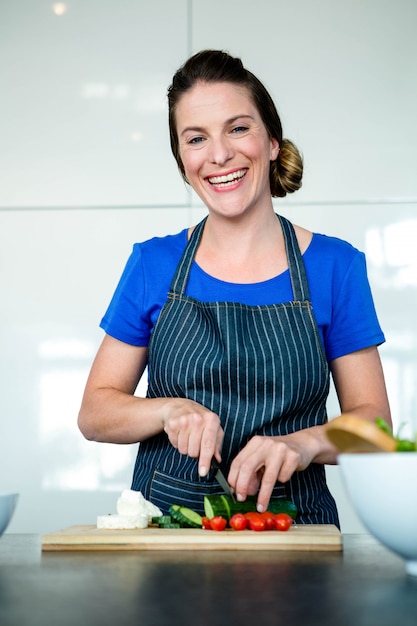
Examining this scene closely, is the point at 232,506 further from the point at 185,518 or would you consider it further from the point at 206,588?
the point at 206,588

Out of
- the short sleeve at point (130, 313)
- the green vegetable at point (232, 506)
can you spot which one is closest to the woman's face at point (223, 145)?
the short sleeve at point (130, 313)

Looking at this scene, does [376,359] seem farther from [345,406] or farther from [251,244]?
[251,244]

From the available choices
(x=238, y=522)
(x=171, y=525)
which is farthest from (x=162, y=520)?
(x=238, y=522)

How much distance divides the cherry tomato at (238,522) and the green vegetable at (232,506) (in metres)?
0.06

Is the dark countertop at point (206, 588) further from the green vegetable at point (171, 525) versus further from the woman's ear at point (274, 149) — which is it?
the woman's ear at point (274, 149)

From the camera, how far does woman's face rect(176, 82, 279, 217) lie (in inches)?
71.4

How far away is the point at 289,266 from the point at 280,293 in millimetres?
64

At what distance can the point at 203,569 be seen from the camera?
0.97 meters

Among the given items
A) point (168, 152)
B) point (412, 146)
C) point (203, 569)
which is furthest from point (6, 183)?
point (203, 569)

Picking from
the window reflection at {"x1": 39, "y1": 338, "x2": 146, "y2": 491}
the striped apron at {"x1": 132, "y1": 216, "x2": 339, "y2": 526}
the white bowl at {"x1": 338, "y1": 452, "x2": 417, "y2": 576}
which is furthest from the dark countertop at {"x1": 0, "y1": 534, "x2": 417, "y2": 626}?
the window reflection at {"x1": 39, "y1": 338, "x2": 146, "y2": 491}

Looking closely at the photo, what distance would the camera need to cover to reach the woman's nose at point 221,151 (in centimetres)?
179

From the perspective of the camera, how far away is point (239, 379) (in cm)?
172

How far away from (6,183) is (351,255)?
4.99 ft

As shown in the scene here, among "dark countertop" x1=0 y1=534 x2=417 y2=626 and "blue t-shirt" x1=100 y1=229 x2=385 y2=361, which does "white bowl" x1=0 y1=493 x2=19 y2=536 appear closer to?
"dark countertop" x1=0 y1=534 x2=417 y2=626
